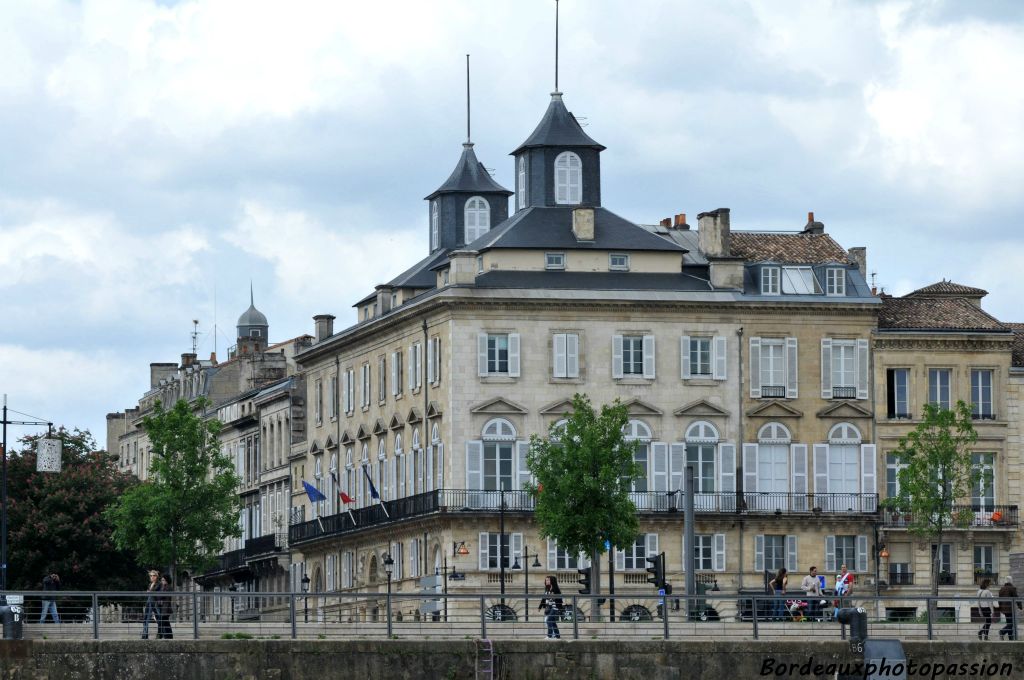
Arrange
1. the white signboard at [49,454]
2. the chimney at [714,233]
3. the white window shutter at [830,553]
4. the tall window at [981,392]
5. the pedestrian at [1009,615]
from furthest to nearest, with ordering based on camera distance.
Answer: the chimney at [714,233], the tall window at [981,392], the white window shutter at [830,553], the white signboard at [49,454], the pedestrian at [1009,615]

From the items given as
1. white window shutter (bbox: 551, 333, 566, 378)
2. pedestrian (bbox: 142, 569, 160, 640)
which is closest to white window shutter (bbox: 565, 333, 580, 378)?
white window shutter (bbox: 551, 333, 566, 378)

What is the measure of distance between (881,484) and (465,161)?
80.1ft

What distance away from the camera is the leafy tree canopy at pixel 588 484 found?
88750 mm

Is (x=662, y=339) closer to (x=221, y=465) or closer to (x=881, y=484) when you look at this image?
(x=881, y=484)

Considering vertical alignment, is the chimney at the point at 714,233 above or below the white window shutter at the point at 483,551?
above

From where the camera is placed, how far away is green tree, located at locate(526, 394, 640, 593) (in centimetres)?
8875

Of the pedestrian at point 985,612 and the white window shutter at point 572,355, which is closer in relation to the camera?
the pedestrian at point 985,612

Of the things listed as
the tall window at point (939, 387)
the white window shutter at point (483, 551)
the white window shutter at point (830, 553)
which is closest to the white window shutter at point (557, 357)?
the white window shutter at point (483, 551)

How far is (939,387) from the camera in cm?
10219

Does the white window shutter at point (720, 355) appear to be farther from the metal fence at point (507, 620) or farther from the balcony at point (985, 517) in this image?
the metal fence at point (507, 620)

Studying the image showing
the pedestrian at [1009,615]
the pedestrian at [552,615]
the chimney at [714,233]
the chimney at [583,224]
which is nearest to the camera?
the pedestrian at [552,615]

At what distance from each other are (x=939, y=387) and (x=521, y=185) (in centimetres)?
1754

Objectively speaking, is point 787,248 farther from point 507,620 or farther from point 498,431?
point 507,620

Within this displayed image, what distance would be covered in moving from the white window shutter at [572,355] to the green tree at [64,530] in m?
19.5
